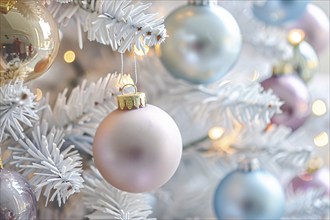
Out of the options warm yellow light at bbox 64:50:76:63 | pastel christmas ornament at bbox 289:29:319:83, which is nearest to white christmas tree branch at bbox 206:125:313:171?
pastel christmas ornament at bbox 289:29:319:83

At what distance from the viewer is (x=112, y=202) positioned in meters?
0.64

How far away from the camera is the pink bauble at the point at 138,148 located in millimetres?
551

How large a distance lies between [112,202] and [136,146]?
0.39 feet

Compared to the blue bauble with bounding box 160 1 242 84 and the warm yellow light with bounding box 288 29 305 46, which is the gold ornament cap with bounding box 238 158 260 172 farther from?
the warm yellow light with bounding box 288 29 305 46

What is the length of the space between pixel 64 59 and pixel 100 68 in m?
0.06

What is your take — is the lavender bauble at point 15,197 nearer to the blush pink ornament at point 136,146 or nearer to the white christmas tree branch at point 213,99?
the blush pink ornament at point 136,146

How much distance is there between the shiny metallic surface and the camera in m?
0.76

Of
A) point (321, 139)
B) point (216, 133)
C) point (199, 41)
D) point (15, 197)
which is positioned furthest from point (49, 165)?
point (321, 139)

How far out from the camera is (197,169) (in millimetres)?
913

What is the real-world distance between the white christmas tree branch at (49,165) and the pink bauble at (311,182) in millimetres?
465

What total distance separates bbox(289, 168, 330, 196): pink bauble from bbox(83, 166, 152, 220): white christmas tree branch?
1.18 ft

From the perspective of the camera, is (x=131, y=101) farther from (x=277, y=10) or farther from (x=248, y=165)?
(x=277, y=10)

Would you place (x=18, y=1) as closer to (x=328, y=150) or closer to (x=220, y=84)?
(x=220, y=84)

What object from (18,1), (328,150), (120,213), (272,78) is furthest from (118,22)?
(328,150)
